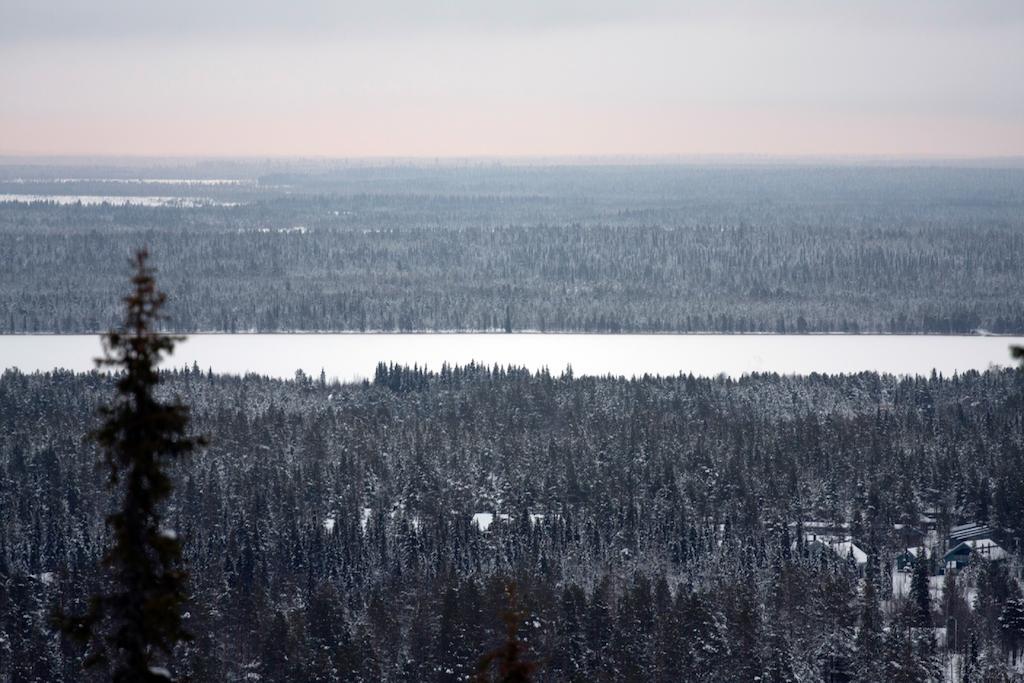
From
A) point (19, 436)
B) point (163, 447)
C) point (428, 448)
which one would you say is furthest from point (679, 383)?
point (163, 447)

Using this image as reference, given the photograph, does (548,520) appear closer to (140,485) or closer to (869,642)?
(869,642)

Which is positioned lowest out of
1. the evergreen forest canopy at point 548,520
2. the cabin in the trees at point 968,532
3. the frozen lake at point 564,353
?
the frozen lake at point 564,353

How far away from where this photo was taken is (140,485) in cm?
1372

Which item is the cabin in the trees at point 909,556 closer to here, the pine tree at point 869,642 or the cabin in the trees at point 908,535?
the cabin in the trees at point 908,535

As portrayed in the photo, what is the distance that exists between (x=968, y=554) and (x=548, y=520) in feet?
65.5

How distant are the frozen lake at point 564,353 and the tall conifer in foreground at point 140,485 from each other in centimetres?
11146

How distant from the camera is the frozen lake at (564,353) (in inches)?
5418

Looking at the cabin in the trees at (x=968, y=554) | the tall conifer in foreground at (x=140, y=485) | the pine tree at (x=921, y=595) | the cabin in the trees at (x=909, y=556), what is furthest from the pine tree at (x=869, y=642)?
the tall conifer in foreground at (x=140, y=485)

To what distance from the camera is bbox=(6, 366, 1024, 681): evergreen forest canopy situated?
46.3 meters

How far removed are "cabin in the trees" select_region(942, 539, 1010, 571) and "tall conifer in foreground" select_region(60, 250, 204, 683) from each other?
54799 mm

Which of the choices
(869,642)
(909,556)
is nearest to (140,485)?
(869,642)

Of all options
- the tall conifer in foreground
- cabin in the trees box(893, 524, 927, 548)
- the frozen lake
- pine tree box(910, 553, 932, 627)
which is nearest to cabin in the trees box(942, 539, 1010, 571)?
cabin in the trees box(893, 524, 927, 548)

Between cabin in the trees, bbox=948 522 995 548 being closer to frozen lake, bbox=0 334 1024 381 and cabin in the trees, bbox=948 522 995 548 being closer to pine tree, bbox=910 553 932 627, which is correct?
pine tree, bbox=910 553 932 627

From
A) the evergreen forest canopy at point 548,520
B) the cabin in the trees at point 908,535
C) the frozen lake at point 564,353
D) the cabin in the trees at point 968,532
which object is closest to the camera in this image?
the evergreen forest canopy at point 548,520
